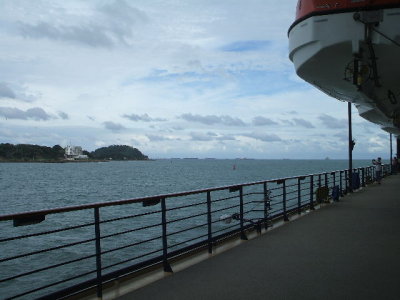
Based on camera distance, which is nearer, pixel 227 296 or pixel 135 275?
pixel 227 296

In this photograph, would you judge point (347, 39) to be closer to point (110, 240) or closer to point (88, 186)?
point (110, 240)

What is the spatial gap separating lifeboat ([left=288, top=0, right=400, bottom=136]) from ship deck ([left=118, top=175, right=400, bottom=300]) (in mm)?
3361

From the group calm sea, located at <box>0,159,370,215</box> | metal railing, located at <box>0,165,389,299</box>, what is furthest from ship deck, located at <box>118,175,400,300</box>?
calm sea, located at <box>0,159,370,215</box>

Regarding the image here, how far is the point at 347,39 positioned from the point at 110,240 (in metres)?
14.7

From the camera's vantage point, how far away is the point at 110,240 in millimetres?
19312

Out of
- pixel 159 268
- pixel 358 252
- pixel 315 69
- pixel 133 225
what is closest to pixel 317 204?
pixel 315 69

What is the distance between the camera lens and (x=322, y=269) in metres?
5.23

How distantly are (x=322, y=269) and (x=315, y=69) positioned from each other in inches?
241

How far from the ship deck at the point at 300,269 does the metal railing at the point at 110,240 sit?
41 cm

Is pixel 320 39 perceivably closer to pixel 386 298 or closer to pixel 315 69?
pixel 315 69

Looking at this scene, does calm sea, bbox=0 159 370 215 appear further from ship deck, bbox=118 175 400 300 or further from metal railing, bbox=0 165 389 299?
ship deck, bbox=118 175 400 300

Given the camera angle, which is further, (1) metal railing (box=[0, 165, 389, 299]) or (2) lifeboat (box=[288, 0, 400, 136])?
(2) lifeboat (box=[288, 0, 400, 136])

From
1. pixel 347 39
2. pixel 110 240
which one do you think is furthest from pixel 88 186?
pixel 347 39

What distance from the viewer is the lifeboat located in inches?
306
